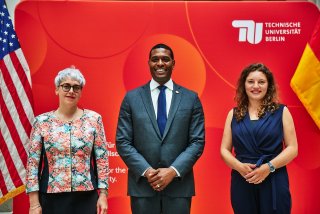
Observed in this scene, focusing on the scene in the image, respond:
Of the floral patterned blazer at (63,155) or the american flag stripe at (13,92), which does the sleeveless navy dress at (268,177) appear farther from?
the american flag stripe at (13,92)

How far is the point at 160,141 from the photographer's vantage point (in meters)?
2.78

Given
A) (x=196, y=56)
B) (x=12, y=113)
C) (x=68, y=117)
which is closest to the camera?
(x=68, y=117)

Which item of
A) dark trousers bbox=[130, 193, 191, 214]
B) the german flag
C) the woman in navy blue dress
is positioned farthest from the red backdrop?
dark trousers bbox=[130, 193, 191, 214]

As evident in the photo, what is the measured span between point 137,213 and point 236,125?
0.91 meters

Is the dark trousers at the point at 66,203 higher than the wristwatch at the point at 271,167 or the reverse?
the reverse

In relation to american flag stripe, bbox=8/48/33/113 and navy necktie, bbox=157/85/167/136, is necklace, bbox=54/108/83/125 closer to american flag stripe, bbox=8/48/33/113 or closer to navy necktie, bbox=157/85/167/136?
navy necktie, bbox=157/85/167/136

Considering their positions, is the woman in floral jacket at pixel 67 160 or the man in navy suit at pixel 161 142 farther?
the man in navy suit at pixel 161 142

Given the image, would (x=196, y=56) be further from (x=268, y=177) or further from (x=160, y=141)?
(x=268, y=177)

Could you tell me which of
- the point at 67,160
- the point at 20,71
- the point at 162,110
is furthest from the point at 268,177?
the point at 20,71

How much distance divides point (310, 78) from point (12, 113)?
9.15ft

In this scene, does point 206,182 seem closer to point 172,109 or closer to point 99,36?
point 172,109

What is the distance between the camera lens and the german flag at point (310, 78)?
392 centimetres

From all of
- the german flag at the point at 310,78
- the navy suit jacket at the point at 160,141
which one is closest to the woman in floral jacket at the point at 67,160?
the navy suit jacket at the point at 160,141

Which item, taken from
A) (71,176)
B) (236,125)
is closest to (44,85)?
(71,176)
